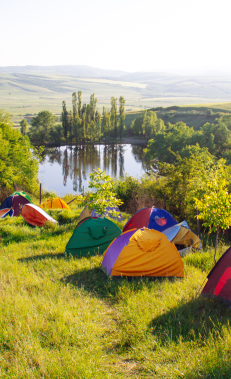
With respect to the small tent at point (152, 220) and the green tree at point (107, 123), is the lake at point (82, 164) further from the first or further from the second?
the small tent at point (152, 220)

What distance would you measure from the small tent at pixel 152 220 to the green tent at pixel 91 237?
2.19m

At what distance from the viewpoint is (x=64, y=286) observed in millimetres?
6414

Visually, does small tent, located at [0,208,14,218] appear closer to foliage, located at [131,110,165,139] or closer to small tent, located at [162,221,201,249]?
small tent, located at [162,221,201,249]

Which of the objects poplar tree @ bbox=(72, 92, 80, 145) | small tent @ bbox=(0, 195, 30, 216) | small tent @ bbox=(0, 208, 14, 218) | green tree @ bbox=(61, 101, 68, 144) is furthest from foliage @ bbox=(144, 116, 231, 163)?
small tent @ bbox=(0, 208, 14, 218)

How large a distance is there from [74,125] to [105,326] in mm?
75494

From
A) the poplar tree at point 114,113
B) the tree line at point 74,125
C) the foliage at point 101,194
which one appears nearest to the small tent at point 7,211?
the foliage at point 101,194

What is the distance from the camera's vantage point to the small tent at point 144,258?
7.48 m

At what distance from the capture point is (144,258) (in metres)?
7.57

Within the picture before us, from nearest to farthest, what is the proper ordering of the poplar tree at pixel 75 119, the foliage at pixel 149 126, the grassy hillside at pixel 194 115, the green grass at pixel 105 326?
1. the green grass at pixel 105 326
2. the poplar tree at pixel 75 119
3. the foliage at pixel 149 126
4. the grassy hillside at pixel 194 115

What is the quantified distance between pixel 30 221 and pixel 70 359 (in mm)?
10741

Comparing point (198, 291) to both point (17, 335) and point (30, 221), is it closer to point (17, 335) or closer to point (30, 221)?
point (17, 335)

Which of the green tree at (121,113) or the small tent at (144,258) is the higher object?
the green tree at (121,113)

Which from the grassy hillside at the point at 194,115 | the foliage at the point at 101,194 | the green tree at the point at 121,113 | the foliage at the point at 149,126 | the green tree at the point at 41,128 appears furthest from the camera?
the grassy hillside at the point at 194,115

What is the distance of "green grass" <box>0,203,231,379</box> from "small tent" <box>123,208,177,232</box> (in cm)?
386
